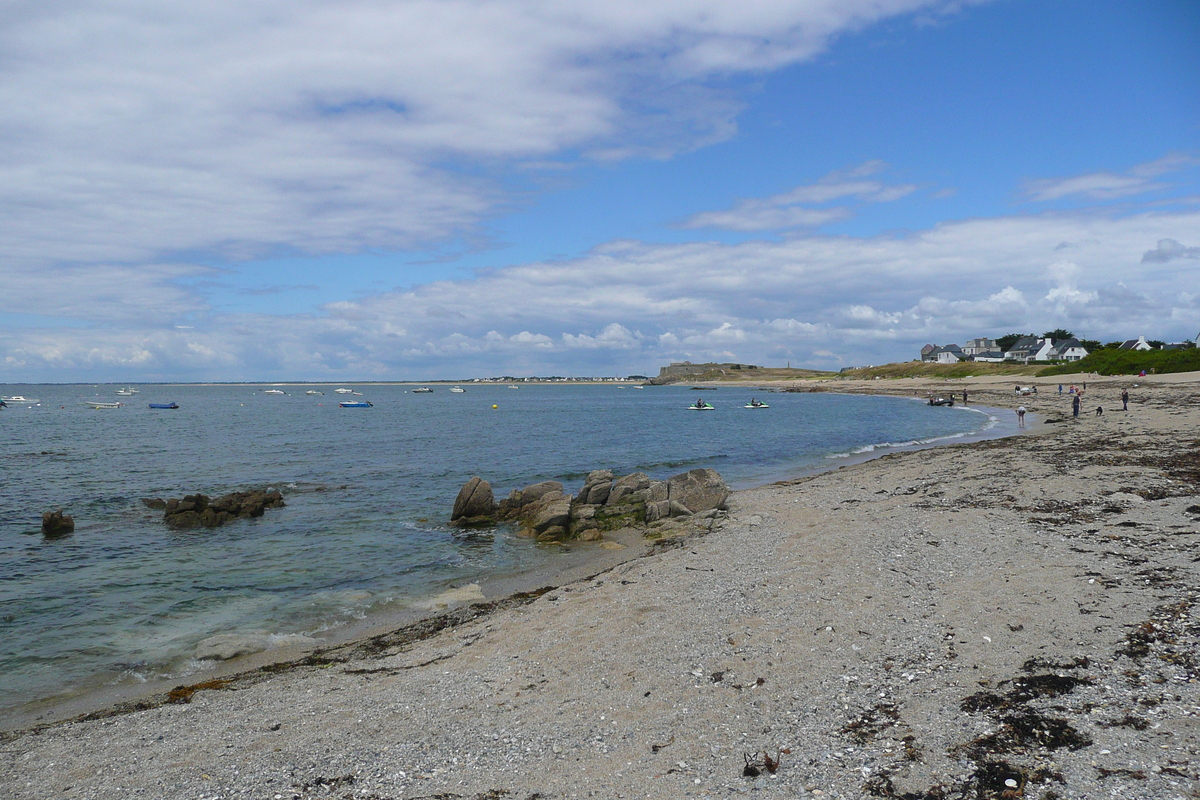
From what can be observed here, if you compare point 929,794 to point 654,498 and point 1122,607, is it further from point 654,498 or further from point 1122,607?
point 654,498

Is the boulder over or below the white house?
below

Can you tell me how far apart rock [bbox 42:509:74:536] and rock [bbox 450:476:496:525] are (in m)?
13.7

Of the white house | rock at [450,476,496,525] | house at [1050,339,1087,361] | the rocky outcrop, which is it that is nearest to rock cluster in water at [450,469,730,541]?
rock at [450,476,496,525]

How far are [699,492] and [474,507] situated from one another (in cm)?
838

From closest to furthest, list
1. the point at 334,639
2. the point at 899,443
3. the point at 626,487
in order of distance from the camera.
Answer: the point at 334,639, the point at 626,487, the point at 899,443

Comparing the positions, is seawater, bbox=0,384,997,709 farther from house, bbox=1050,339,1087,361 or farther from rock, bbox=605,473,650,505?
house, bbox=1050,339,1087,361

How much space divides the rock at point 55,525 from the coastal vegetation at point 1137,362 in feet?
330

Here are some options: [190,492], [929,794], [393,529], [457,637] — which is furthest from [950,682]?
[190,492]

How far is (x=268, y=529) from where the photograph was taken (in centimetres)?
2444

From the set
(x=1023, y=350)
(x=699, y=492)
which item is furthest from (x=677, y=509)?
(x=1023, y=350)

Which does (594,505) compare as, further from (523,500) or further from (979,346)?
(979,346)

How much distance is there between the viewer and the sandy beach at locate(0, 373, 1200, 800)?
6805mm

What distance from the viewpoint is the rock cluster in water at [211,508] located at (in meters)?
25.2

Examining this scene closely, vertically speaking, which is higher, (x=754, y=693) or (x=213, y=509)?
(x=754, y=693)
